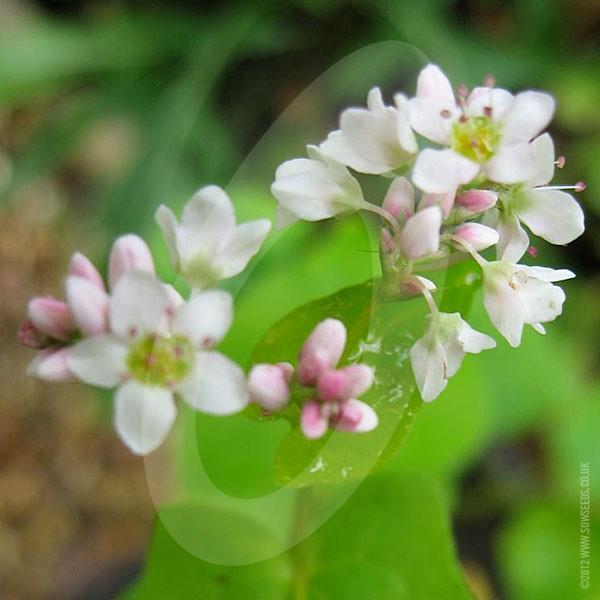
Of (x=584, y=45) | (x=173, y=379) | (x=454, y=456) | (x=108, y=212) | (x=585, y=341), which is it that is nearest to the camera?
(x=173, y=379)

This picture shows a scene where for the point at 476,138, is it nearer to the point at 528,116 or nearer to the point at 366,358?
the point at 528,116

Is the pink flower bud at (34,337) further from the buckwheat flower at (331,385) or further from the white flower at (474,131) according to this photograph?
Answer: the white flower at (474,131)

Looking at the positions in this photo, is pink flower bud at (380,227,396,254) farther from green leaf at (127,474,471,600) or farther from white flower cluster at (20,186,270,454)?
green leaf at (127,474,471,600)

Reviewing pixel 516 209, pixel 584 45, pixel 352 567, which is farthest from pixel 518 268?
pixel 584 45

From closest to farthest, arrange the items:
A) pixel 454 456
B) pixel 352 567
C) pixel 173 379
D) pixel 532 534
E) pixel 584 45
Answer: pixel 173 379
pixel 352 567
pixel 454 456
pixel 532 534
pixel 584 45

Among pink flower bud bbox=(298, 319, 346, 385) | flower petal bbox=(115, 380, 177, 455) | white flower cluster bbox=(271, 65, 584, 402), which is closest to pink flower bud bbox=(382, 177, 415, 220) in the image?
white flower cluster bbox=(271, 65, 584, 402)

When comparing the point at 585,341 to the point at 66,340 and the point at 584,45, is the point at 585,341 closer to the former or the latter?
the point at 584,45

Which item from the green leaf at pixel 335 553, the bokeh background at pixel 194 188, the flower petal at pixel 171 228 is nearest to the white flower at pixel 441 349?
the flower petal at pixel 171 228
